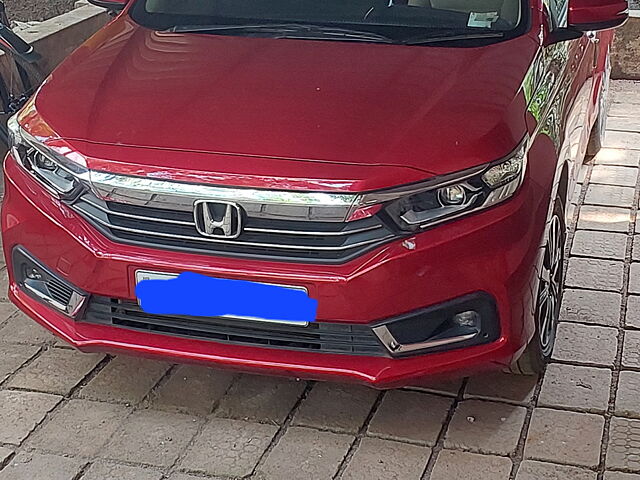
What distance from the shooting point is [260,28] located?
3283 millimetres

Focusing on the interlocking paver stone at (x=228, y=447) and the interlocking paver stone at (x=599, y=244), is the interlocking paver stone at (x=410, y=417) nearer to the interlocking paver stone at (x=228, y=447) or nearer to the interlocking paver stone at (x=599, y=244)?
the interlocking paver stone at (x=228, y=447)

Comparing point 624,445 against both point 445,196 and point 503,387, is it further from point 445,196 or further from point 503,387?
point 445,196

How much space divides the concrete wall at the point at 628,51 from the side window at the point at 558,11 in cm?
340

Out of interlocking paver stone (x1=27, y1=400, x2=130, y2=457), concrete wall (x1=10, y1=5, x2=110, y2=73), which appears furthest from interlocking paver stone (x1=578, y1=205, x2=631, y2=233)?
concrete wall (x1=10, y1=5, x2=110, y2=73)

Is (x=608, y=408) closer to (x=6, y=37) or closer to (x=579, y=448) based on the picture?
(x=579, y=448)

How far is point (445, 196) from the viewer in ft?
8.27

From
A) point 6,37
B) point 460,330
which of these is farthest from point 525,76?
point 6,37

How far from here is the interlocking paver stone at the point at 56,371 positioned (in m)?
3.15

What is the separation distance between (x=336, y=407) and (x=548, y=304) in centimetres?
78

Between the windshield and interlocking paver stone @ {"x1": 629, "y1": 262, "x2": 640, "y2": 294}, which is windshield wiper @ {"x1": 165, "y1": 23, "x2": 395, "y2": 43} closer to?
the windshield

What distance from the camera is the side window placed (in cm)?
345

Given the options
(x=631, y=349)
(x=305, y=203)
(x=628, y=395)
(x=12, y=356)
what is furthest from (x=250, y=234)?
(x=631, y=349)

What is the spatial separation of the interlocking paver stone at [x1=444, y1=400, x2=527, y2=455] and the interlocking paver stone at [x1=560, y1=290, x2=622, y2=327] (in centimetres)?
70

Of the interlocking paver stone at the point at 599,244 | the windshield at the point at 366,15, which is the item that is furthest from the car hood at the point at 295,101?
the interlocking paver stone at the point at 599,244
